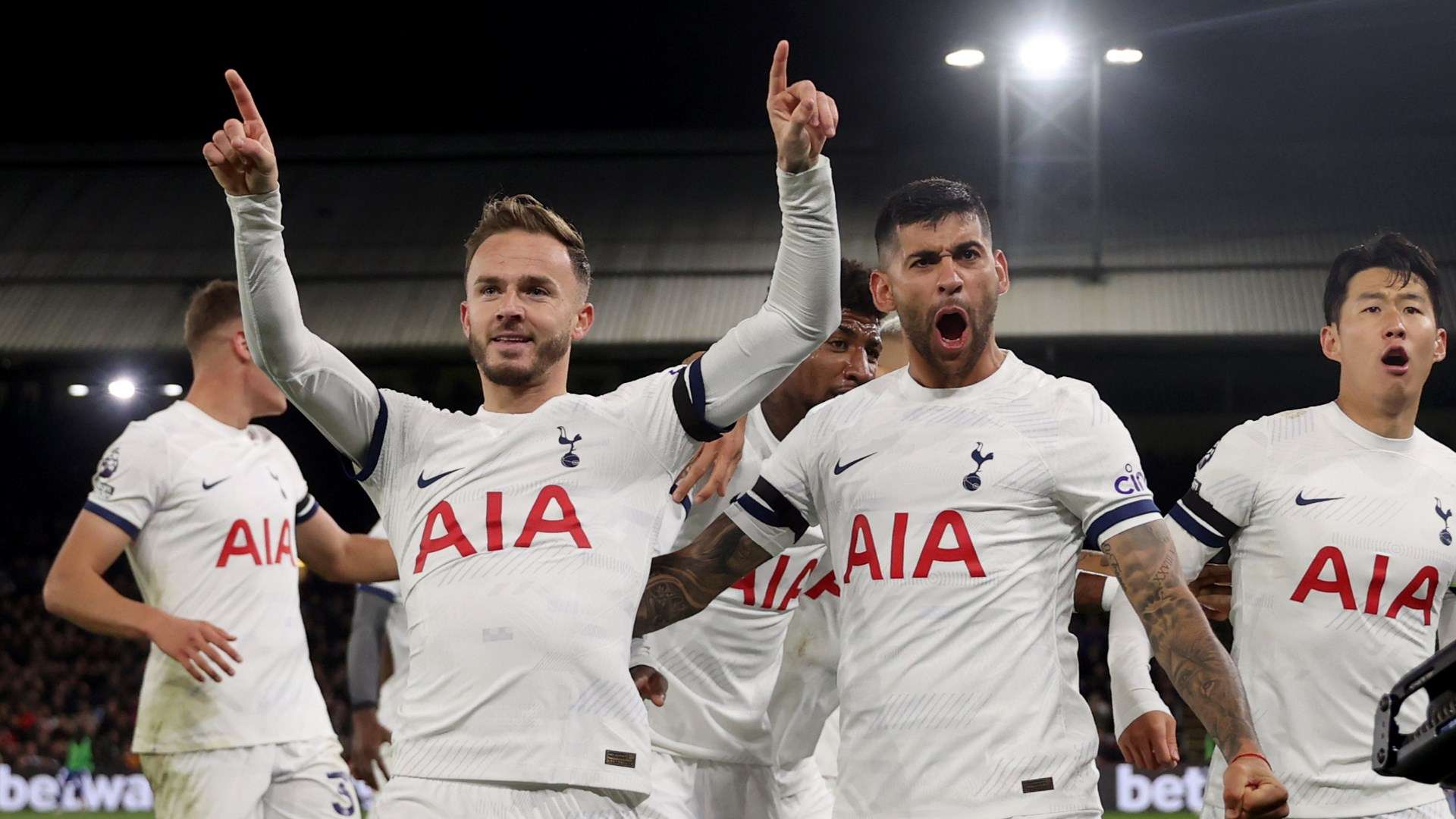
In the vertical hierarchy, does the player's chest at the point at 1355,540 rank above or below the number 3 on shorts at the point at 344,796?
above

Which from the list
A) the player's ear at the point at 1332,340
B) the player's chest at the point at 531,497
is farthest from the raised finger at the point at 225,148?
the player's ear at the point at 1332,340

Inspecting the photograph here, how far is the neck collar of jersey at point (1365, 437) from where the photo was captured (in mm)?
4375

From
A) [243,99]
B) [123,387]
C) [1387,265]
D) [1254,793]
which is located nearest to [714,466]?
[243,99]

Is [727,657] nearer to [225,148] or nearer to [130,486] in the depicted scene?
[225,148]

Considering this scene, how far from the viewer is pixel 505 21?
52.5ft

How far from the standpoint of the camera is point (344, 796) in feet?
18.1

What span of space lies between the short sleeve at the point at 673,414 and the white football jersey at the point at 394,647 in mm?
4071

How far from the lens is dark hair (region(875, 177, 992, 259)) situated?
3.51 m

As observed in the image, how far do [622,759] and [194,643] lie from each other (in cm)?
235

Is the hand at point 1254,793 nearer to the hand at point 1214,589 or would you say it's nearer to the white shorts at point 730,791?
the hand at point 1214,589

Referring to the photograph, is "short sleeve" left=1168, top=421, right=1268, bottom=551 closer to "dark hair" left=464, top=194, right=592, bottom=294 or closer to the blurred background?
"dark hair" left=464, top=194, right=592, bottom=294

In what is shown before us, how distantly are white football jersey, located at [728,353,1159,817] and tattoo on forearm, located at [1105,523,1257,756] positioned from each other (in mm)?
65

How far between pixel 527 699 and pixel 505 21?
13.8m

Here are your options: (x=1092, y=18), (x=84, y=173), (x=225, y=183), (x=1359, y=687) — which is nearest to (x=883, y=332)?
(x=1359, y=687)
